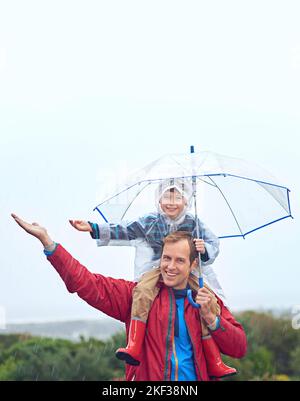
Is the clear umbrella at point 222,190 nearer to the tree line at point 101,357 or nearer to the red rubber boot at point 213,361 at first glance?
the red rubber boot at point 213,361

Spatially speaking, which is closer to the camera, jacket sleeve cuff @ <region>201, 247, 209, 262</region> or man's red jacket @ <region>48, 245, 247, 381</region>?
man's red jacket @ <region>48, 245, 247, 381</region>

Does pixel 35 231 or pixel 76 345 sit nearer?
pixel 35 231

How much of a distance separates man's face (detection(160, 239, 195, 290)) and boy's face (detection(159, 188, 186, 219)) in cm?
17

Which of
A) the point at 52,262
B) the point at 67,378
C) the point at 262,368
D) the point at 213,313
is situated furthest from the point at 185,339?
the point at 262,368

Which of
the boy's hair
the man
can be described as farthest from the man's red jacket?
the boy's hair

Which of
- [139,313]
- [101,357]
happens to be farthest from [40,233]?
[101,357]

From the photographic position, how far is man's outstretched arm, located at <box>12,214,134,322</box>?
3.96 m

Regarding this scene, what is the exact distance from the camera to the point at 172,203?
4.14m

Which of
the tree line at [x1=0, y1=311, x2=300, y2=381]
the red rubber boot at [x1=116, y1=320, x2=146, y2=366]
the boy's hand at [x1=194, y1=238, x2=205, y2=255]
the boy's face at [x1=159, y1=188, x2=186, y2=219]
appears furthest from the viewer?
the tree line at [x1=0, y1=311, x2=300, y2=381]

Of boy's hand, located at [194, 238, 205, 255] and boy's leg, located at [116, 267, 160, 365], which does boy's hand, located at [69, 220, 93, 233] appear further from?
boy's hand, located at [194, 238, 205, 255]

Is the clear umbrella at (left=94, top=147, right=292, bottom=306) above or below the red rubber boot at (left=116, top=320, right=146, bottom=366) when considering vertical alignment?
above

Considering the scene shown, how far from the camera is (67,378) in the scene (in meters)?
8.17

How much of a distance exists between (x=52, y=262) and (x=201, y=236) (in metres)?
0.84
